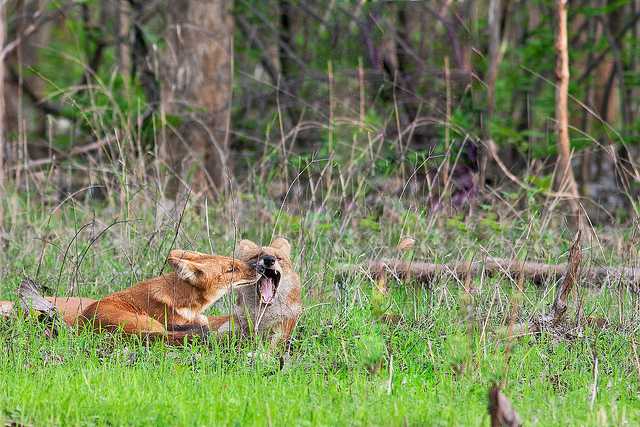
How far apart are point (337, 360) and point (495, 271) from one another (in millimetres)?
1940

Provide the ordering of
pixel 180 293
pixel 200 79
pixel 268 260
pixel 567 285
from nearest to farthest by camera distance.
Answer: pixel 268 260 < pixel 567 285 < pixel 180 293 < pixel 200 79

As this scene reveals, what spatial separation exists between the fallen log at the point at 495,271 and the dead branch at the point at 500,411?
2.34 m

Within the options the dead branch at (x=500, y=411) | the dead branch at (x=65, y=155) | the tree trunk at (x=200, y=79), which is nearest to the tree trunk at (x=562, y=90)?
the tree trunk at (x=200, y=79)

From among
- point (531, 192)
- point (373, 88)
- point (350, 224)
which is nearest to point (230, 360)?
point (350, 224)

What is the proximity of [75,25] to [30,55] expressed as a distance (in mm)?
5533

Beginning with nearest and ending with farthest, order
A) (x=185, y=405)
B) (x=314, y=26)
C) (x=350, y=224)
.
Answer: (x=185, y=405)
(x=350, y=224)
(x=314, y=26)

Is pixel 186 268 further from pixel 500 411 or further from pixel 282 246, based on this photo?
pixel 500 411

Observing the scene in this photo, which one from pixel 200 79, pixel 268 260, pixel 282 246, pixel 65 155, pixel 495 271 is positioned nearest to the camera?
pixel 268 260

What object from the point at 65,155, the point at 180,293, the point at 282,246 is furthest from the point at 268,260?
the point at 65,155

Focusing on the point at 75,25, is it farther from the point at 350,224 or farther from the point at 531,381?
the point at 531,381

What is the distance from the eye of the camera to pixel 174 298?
20.5ft

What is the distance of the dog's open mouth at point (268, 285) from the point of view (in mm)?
5773

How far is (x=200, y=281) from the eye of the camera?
627 cm

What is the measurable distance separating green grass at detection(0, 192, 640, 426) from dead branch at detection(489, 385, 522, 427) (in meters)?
0.30
